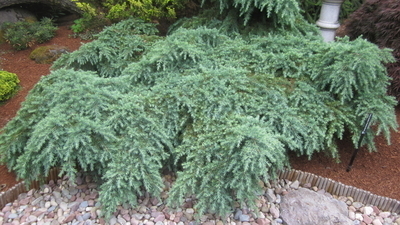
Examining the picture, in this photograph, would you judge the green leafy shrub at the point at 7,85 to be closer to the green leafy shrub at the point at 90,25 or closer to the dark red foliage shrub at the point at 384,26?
the green leafy shrub at the point at 90,25

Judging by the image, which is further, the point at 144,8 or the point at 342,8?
the point at 342,8

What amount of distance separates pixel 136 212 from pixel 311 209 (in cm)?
148

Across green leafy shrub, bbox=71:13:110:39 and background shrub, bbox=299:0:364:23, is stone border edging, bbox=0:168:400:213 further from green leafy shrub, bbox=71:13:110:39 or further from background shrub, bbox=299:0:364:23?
background shrub, bbox=299:0:364:23

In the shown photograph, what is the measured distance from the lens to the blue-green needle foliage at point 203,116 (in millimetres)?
2439

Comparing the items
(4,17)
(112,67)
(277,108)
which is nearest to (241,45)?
(277,108)

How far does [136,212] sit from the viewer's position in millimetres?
2719

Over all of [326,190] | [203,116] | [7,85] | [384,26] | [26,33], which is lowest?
[326,190]

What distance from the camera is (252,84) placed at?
9.73 feet

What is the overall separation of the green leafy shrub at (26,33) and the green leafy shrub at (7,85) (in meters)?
1.22

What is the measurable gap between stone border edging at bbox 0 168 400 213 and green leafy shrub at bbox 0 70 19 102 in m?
1.69

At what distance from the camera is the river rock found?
101 inches

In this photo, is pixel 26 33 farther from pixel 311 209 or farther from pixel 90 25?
pixel 311 209

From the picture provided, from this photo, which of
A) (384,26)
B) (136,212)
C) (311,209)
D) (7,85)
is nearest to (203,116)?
(136,212)

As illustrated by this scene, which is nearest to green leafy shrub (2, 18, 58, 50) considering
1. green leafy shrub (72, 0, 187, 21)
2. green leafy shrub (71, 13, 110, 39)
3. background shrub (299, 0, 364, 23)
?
green leafy shrub (71, 13, 110, 39)
